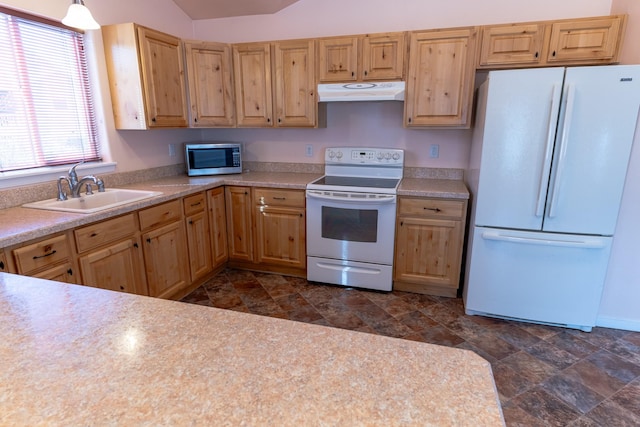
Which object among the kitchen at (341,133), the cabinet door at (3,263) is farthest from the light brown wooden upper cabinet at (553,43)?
the cabinet door at (3,263)

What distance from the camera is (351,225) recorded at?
2963 millimetres

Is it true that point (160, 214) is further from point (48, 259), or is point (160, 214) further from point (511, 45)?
point (511, 45)

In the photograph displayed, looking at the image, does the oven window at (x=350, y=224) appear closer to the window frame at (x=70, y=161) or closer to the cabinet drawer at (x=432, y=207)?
the cabinet drawer at (x=432, y=207)

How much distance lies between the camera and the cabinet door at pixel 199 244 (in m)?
2.90

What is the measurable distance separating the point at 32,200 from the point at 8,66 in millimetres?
831

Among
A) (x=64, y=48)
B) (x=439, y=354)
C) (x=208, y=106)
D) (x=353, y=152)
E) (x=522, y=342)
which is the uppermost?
(x=64, y=48)

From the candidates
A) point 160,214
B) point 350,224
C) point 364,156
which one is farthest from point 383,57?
point 160,214

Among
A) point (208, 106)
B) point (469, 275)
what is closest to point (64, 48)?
point (208, 106)

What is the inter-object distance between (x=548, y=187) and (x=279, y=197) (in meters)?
1.98

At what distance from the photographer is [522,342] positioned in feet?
7.73

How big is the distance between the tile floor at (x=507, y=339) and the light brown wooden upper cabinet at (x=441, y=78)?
1.46 meters

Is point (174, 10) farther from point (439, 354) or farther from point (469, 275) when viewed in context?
point (439, 354)

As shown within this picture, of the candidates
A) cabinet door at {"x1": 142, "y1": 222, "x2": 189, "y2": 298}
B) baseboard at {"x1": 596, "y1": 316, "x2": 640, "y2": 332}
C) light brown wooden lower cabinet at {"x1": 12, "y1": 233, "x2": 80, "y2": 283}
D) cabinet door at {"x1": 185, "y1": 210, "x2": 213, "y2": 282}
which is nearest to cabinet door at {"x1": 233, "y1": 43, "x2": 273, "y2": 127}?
cabinet door at {"x1": 185, "y1": 210, "x2": 213, "y2": 282}

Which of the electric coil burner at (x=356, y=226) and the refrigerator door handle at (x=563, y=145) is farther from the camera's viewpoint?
the electric coil burner at (x=356, y=226)
